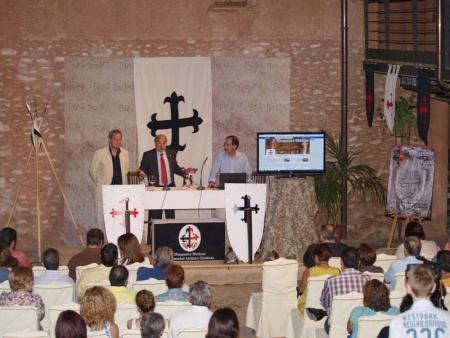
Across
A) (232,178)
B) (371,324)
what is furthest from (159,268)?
(232,178)

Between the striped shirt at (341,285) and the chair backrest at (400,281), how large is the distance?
50cm

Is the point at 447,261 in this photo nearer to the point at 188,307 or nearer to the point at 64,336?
the point at 188,307

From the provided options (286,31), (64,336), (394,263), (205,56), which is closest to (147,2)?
(205,56)

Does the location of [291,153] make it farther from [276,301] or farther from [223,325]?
[223,325]

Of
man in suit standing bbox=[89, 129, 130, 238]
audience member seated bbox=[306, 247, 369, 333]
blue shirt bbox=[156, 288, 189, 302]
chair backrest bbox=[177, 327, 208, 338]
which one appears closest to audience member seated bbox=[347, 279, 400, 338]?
audience member seated bbox=[306, 247, 369, 333]

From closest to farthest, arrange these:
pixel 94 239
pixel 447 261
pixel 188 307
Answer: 1. pixel 188 307
2. pixel 447 261
3. pixel 94 239

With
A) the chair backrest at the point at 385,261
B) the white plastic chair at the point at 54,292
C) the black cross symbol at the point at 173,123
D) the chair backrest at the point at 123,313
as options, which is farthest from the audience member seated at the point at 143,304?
the black cross symbol at the point at 173,123

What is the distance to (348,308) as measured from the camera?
731 cm

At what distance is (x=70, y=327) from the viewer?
18.3ft

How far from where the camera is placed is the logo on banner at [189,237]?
11.6 meters

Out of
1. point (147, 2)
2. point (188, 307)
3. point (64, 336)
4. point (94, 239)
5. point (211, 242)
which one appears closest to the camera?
point (64, 336)

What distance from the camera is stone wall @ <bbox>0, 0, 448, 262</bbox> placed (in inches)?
543

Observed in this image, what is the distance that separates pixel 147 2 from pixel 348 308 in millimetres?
7795

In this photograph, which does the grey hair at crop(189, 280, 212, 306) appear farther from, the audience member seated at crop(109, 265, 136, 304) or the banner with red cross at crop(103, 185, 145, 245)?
the banner with red cross at crop(103, 185, 145, 245)
